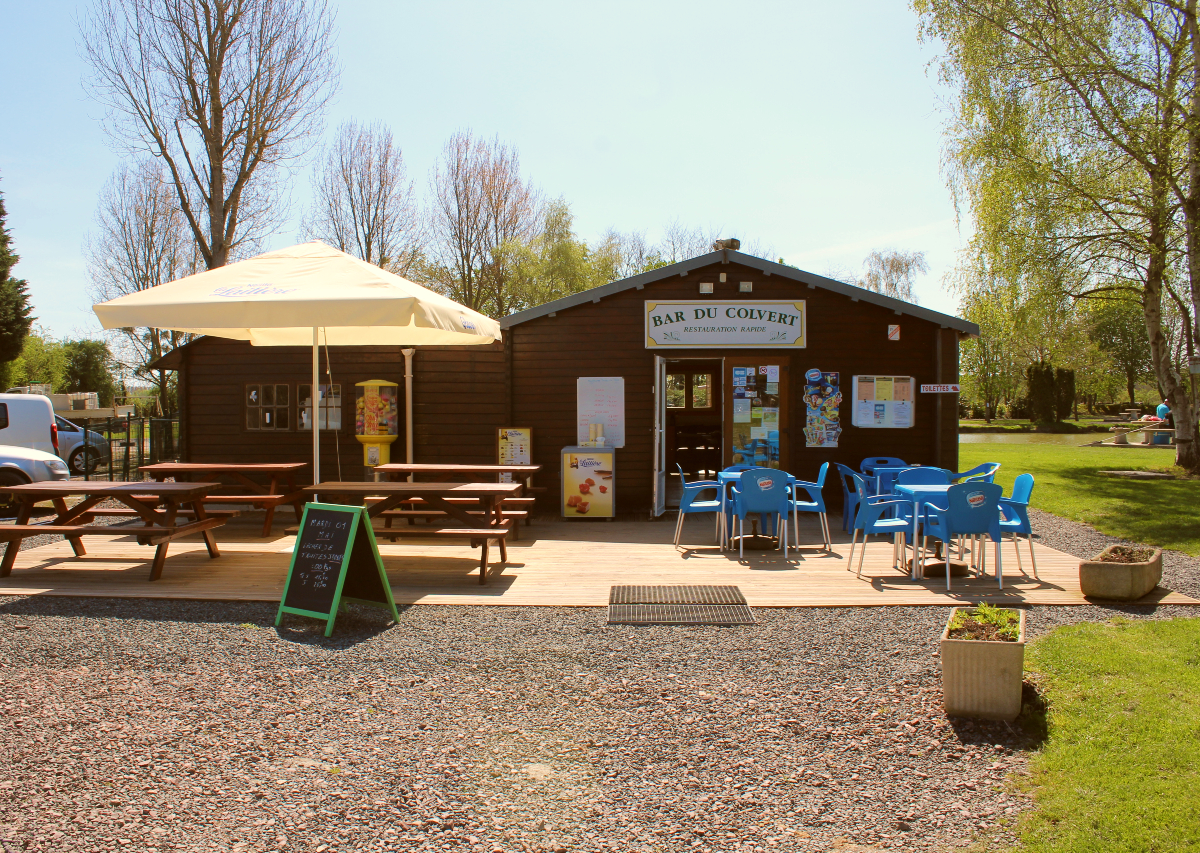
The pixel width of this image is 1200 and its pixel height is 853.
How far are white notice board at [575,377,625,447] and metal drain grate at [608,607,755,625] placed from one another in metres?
4.67

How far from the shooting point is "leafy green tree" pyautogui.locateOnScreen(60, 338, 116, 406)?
131 feet

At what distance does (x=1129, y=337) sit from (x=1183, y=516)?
39.1 meters

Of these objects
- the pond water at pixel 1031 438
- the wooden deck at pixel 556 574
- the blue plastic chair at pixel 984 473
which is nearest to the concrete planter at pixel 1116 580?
the wooden deck at pixel 556 574

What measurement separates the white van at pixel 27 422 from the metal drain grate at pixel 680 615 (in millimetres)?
10063

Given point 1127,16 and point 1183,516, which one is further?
point 1127,16

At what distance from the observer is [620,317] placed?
9.71 m

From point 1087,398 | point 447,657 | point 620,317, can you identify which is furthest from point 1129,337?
point 447,657

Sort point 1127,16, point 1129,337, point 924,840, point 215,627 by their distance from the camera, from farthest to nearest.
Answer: point 1129,337 < point 1127,16 < point 215,627 < point 924,840

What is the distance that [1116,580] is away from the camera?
5207mm

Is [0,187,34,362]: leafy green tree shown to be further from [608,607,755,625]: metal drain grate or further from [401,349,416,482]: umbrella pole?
[608,607,755,625]: metal drain grate

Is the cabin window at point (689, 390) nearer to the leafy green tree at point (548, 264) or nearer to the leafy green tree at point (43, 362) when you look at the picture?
the leafy green tree at point (548, 264)

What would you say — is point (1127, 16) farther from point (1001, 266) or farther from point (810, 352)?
point (810, 352)

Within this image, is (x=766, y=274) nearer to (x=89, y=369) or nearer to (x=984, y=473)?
(x=984, y=473)

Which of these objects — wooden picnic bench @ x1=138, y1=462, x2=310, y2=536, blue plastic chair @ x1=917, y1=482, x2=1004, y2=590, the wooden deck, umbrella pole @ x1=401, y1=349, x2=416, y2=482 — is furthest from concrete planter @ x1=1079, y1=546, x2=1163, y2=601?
umbrella pole @ x1=401, y1=349, x2=416, y2=482
